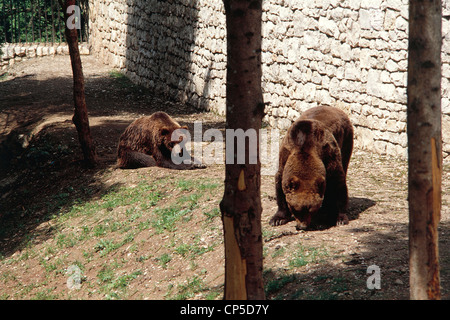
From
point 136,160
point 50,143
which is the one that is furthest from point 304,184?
point 50,143

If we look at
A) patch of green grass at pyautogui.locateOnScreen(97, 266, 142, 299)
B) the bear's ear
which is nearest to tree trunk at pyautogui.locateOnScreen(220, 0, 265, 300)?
patch of green grass at pyautogui.locateOnScreen(97, 266, 142, 299)

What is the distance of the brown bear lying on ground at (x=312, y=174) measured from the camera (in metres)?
5.68

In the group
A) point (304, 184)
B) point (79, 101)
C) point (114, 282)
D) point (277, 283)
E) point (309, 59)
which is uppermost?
point (309, 59)

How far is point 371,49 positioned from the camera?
9.62 m

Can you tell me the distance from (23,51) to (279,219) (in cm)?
1711

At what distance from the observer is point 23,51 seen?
20625mm

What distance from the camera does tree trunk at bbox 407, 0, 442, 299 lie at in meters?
3.16

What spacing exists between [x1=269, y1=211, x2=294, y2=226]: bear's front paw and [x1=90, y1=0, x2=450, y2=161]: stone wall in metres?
3.70

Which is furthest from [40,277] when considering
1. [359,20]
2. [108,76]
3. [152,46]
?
[108,76]

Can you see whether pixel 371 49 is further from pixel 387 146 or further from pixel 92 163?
pixel 92 163
